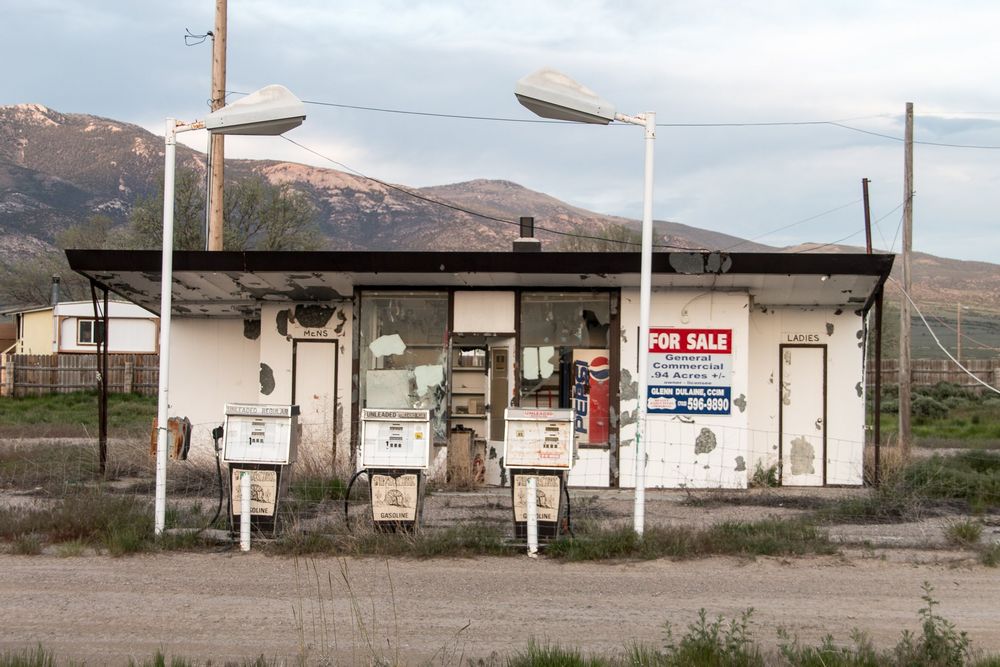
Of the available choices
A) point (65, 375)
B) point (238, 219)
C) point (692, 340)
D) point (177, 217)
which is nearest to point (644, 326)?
point (692, 340)

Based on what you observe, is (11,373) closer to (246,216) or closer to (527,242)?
(246,216)

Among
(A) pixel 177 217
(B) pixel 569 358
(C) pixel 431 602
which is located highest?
Result: (A) pixel 177 217

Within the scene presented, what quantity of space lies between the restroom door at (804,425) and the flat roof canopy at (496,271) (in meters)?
1.23

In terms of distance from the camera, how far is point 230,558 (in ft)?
33.9

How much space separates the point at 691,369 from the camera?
15625mm

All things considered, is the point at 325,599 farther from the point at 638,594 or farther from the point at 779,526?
the point at 779,526

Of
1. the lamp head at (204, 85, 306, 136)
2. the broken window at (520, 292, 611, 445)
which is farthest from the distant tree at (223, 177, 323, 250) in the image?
the lamp head at (204, 85, 306, 136)

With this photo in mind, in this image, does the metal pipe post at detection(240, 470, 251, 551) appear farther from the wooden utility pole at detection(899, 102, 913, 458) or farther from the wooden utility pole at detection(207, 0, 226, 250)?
the wooden utility pole at detection(899, 102, 913, 458)

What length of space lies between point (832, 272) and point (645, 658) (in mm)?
9442

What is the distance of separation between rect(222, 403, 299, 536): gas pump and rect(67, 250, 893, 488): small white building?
3.94 meters

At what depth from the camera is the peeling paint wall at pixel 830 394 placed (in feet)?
53.2

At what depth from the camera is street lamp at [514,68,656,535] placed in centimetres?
1025

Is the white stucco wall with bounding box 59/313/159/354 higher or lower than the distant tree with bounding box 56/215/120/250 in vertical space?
lower

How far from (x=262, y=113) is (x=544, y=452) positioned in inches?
188
